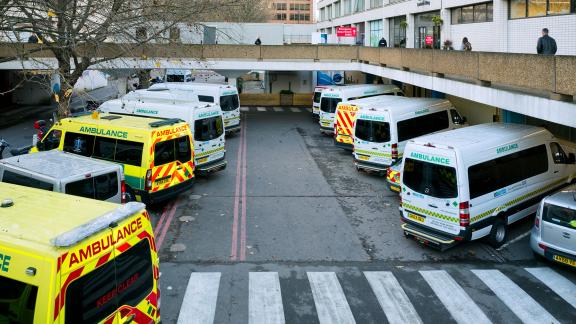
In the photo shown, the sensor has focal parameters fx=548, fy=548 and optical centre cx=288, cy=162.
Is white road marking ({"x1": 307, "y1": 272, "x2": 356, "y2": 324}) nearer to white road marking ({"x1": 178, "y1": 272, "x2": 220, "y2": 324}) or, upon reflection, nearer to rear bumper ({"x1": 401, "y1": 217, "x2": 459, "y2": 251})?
white road marking ({"x1": 178, "y1": 272, "x2": 220, "y2": 324})

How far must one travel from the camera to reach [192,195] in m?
16.5

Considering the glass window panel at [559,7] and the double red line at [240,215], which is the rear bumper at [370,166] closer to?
the double red line at [240,215]

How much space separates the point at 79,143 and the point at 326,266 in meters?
8.17

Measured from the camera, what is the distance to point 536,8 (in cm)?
1973

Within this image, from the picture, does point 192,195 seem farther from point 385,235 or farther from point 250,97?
point 250,97

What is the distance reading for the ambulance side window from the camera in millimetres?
15117

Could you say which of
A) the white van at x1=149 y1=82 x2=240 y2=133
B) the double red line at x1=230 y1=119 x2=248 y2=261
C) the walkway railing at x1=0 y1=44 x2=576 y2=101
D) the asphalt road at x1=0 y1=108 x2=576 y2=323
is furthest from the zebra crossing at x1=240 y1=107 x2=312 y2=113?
the asphalt road at x1=0 y1=108 x2=576 y2=323

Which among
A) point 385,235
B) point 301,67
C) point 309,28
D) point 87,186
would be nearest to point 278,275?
point 385,235

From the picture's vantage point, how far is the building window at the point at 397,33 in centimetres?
3539

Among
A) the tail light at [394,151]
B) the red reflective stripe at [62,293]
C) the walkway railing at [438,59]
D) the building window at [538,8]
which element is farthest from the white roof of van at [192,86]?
the red reflective stripe at [62,293]

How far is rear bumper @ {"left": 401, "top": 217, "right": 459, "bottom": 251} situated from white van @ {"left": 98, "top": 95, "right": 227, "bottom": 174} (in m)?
7.83

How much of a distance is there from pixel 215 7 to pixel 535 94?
37.1ft

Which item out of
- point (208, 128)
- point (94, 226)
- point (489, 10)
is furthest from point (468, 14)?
point (94, 226)

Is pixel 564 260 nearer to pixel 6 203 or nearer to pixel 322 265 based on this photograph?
pixel 322 265
